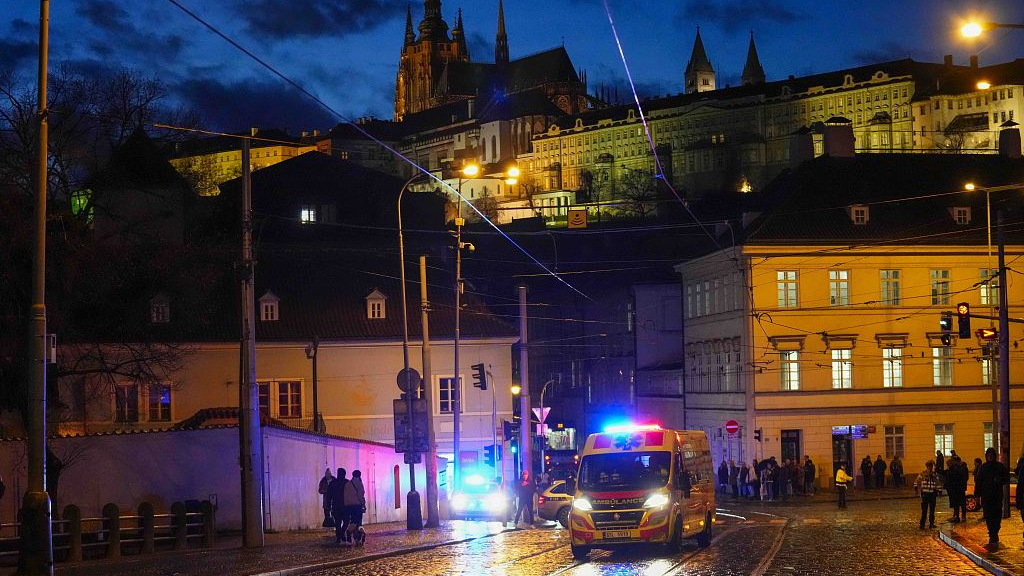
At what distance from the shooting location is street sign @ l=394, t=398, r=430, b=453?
106 feet

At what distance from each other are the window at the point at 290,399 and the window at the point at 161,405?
12.9 feet

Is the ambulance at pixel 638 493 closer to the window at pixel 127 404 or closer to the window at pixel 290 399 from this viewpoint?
the window at pixel 127 404

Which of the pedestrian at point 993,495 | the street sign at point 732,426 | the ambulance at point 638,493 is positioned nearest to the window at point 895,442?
the street sign at point 732,426

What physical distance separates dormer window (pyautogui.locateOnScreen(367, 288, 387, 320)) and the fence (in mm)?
25710

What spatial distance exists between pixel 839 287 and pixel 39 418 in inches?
1672

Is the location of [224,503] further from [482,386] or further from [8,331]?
[482,386]

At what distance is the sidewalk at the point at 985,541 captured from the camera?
1908 cm

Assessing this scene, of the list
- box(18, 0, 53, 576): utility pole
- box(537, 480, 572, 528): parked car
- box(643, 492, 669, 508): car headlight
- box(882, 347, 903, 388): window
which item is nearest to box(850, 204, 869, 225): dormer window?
box(882, 347, 903, 388): window

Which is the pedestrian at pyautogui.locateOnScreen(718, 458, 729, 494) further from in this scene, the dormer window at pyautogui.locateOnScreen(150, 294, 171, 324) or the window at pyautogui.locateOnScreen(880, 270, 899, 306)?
the dormer window at pyautogui.locateOnScreen(150, 294, 171, 324)

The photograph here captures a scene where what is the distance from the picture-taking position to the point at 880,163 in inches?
2427

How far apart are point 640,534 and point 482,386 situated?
68.2 ft

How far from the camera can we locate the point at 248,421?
25000 mm

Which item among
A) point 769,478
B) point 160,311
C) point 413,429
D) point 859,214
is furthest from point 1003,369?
point 160,311

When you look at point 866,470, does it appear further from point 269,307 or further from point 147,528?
point 147,528
